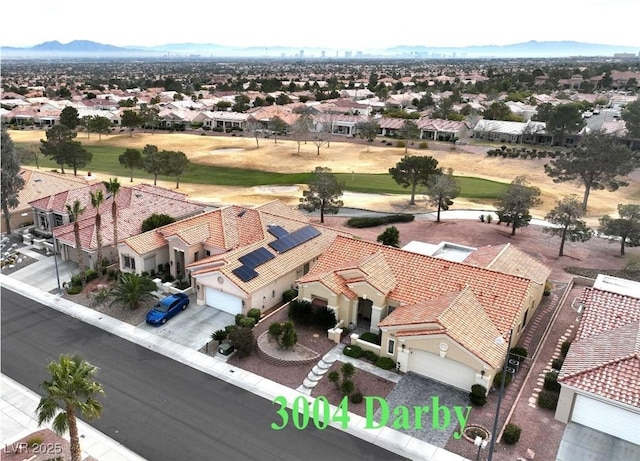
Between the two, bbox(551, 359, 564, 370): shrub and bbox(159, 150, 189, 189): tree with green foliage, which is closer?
bbox(551, 359, 564, 370): shrub

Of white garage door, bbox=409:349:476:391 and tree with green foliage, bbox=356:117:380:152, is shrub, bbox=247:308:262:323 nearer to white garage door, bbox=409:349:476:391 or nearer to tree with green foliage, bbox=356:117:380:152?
white garage door, bbox=409:349:476:391

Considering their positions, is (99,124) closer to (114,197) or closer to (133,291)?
(114,197)

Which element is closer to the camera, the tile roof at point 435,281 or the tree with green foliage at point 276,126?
A: the tile roof at point 435,281

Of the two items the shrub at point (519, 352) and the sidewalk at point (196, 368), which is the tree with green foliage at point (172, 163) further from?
the shrub at point (519, 352)

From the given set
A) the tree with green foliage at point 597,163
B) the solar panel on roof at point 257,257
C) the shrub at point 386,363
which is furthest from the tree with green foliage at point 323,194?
the tree with green foliage at point 597,163

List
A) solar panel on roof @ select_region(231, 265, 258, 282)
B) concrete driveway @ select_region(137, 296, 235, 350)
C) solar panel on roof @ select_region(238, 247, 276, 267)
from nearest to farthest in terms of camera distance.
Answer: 1. concrete driveway @ select_region(137, 296, 235, 350)
2. solar panel on roof @ select_region(231, 265, 258, 282)
3. solar panel on roof @ select_region(238, 247, 276, 267)

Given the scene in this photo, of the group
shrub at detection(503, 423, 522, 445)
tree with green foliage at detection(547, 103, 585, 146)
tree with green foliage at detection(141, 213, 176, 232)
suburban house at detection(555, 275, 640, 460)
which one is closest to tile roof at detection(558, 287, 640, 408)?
suburban house at detection(555, 275, 640, 460)

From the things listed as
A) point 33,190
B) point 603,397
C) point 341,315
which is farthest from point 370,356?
point 33,190
